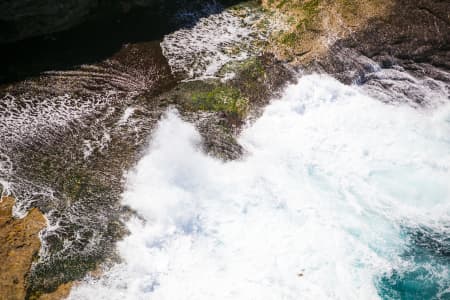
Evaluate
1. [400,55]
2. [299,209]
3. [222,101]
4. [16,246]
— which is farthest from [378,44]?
[16,246]

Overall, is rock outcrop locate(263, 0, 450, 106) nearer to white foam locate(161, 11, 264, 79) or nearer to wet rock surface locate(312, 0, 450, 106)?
wet rock surface locate(312, 0, 450, 106)

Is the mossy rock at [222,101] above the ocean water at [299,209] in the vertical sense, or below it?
above

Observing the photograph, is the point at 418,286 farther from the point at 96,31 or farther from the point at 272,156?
the point at 96,31

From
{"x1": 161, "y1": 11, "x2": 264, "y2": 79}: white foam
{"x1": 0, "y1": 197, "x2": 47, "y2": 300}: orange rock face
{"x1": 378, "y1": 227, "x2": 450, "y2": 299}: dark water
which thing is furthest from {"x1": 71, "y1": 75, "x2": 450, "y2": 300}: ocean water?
{"x1": 161, "y1": 11, "x2": 264, "y2": 79}: white foam

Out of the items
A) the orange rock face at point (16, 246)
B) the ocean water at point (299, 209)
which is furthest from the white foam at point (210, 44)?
the orange rock face at point (16, 246)

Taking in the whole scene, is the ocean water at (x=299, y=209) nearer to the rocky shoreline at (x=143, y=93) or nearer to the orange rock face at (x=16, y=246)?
the rocky shoreline at (x=143, y=93)

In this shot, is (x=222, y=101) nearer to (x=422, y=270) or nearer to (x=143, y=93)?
(x=143, y=93)
